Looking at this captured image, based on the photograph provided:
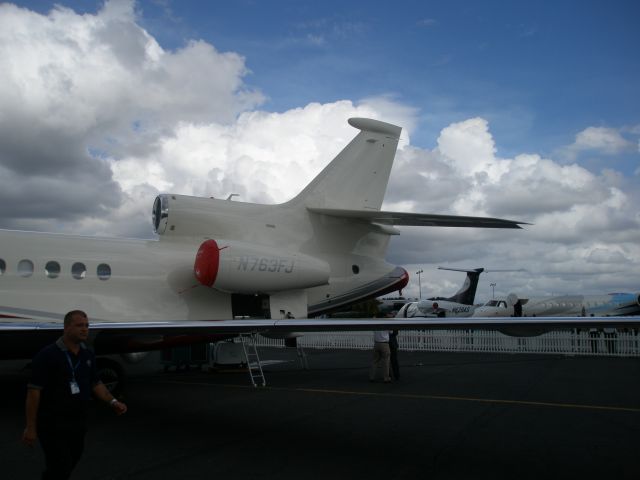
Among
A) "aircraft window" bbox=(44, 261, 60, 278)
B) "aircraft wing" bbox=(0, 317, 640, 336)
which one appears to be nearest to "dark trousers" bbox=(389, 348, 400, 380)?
"aircraft wing" bbox=(0, 317, 640, 336)

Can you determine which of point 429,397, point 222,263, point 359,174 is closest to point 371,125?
point 359,174

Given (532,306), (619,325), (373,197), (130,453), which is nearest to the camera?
(619,325)

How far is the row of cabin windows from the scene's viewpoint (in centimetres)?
967

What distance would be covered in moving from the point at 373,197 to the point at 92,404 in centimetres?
727

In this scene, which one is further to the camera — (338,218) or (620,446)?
(338,218)

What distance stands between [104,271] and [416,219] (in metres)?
6.09

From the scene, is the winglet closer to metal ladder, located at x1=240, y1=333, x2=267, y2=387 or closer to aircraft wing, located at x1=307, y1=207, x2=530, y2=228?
aircraft wing, located at x1=307, y1=207, x2=530, y2=228

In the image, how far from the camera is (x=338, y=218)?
40.3 ft

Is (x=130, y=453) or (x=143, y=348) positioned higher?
(x=143, y=348)

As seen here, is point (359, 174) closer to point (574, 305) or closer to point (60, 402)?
point (60, 402)

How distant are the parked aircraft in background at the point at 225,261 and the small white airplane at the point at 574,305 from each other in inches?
919

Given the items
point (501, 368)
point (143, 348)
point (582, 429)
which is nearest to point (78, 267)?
point (143, 348)

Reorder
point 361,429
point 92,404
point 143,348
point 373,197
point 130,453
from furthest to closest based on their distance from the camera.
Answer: point 373,197 → point 143,348 → point 92,404 → point 361,429 → point 130,453

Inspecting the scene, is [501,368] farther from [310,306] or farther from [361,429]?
[361,429]
